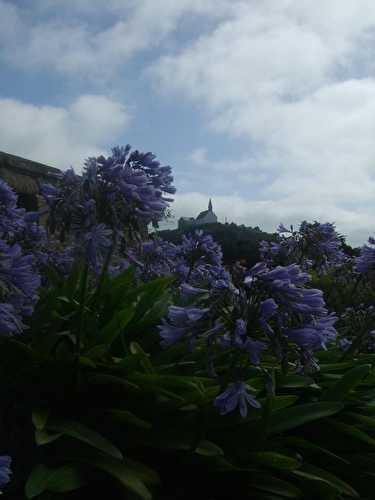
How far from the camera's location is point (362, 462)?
3.17 meters

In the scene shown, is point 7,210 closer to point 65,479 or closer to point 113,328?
point 113,328

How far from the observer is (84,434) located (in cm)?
258

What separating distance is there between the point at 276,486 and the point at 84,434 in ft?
2.96

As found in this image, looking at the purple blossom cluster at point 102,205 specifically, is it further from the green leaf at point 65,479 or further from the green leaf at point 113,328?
the green leaf at point 65,479

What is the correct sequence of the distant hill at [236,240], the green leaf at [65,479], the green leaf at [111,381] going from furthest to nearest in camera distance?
the distant hill at [236,240], the green leaf at [111,381], the green leaf at [65,479]

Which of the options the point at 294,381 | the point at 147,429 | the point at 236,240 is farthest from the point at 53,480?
the point at 236,240

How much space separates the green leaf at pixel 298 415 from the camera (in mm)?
2840

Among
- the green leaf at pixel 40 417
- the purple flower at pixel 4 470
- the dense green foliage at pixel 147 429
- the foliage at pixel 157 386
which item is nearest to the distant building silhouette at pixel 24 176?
the foliage at pixel 157 386

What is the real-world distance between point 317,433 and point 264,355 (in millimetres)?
534

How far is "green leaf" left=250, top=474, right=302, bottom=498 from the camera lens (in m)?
2.68

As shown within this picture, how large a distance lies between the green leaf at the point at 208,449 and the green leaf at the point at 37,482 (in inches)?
25.6

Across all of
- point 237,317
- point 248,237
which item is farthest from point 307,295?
point 248,237

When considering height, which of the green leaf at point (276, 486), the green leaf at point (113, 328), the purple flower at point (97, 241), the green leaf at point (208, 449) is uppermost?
the purple flower at point (97, 241)

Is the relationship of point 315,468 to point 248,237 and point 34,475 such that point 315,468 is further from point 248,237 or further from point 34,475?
point 248,237
